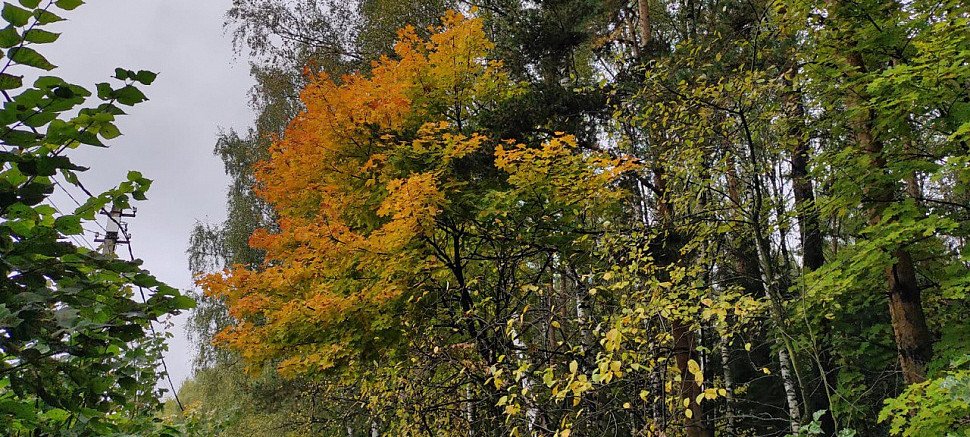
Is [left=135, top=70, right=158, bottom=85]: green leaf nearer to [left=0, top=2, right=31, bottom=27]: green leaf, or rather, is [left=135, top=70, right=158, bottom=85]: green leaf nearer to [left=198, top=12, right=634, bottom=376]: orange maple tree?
[left=0, top=2, right=31, bottom=27]: green leaf

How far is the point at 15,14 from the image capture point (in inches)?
44.9

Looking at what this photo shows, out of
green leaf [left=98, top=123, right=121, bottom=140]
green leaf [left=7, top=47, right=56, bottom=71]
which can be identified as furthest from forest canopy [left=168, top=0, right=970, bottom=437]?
green leaf [left=7, top=47, right=56, bottom=71]

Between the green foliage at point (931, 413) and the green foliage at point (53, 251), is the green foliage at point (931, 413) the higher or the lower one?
the lower one

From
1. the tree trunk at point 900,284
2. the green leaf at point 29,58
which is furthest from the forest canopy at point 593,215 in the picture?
the green leaf at point 29,58

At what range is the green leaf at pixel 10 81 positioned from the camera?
117cm

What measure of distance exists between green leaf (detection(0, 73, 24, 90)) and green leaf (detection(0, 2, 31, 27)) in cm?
11

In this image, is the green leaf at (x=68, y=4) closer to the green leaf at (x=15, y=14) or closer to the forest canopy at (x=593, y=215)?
the green leaf at (x=15, y=14)

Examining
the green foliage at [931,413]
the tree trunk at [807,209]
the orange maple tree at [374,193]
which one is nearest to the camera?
the green foliage at [931,413]

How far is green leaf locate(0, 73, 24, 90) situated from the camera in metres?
1.17

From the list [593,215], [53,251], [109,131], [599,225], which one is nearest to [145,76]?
[109,131]

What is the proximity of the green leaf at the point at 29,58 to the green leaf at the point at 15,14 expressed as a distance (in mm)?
50

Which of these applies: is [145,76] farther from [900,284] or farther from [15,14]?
[900,284]

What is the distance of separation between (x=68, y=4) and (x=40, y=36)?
85 millimetres

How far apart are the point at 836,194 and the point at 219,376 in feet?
50.6
